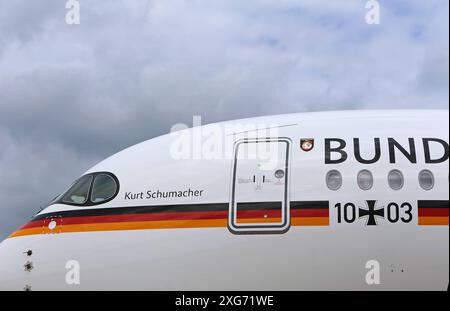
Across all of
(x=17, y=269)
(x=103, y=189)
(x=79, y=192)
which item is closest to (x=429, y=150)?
(x=103, y=189)

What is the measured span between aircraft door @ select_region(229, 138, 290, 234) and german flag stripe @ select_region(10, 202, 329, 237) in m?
0.01

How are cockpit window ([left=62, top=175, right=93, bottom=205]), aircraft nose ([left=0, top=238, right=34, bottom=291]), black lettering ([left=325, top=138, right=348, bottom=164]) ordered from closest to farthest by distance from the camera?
black lettering ([left=325, top=138, right=348, bottom=164]) → aircraft nose ([left=0, top=238, right=34, bottom=291]) → cockpit window ([left=62, top=175, right=93, bottom=205])

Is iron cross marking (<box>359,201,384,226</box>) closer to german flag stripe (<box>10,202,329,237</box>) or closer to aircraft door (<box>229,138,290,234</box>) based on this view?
german flag stripe (<box>10,202,329,237</box>)

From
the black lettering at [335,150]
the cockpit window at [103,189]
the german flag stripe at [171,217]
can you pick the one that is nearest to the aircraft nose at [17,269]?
the german flag stripe at [171,217]

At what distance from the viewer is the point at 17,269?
8.95 metres

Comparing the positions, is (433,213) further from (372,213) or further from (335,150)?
(335,150)

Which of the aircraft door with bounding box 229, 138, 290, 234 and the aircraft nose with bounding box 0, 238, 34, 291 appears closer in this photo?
the aircraft door with bounding box 229, 138, 290, 234

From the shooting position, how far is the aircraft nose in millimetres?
8898

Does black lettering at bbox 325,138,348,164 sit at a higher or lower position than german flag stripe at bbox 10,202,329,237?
higher

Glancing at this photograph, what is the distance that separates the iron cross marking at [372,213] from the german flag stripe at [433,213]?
1.77 feet

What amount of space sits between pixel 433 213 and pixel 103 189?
485cm

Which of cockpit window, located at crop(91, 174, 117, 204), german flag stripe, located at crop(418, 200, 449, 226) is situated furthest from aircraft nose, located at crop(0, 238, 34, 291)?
german flag stripe, located at crop(418, 200, 449, 226)

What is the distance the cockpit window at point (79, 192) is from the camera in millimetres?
9359
